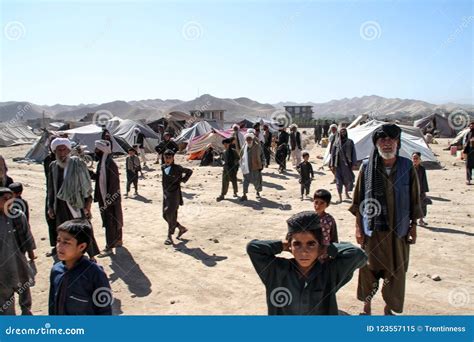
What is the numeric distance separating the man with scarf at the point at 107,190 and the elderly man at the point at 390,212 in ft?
11.5

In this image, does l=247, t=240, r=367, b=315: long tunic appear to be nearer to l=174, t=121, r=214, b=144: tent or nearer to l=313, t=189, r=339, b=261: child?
l=313, t=189, r=339, b=261: child

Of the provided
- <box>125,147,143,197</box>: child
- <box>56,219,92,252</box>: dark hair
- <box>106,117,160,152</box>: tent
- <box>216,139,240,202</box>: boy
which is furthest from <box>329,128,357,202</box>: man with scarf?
<box>106,117,160,152</box>: tent

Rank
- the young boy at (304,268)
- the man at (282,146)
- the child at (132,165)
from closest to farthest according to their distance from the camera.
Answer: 1. the young boy at (304,268)
2. the child at (132,165)
3. the man at (282,146)

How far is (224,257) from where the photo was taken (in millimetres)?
5785

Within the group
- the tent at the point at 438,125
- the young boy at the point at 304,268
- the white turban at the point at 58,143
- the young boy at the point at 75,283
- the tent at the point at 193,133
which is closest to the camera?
the young boy at the point at 304,268

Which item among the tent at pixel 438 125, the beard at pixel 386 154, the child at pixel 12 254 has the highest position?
the tent at pixel 438 125

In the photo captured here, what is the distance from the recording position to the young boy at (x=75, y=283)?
2.64 meters

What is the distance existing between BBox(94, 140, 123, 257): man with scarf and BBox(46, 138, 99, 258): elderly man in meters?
0.58

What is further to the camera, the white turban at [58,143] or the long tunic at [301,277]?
the white turban at [58,143]

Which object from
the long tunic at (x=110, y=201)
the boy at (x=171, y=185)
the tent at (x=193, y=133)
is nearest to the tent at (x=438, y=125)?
the tent at (x=193, y=133)

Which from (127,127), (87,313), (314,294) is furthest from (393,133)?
(127,127)

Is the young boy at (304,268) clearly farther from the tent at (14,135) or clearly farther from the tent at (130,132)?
the tent at (14,135)

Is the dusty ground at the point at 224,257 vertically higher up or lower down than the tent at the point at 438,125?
lower down

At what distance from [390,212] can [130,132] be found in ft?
64.9
